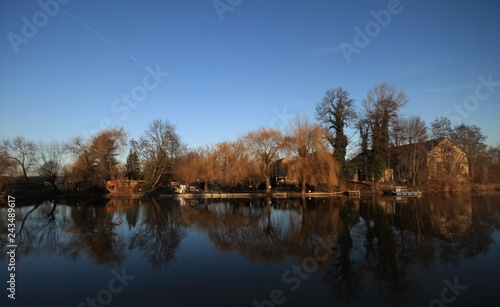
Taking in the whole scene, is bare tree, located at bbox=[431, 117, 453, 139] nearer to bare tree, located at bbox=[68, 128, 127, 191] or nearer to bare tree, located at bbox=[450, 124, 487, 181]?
bare tree, located at bbox=[450, 124, 487, 181]

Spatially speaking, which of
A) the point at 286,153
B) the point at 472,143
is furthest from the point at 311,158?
the point at 472,143

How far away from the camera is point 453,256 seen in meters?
10.6

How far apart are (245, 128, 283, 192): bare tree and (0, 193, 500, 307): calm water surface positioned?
2315 centimetres

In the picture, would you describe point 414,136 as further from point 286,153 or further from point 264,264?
point 264,264

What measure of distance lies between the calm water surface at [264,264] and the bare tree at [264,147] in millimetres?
23151

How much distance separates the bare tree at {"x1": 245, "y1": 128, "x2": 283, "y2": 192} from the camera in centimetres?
4097

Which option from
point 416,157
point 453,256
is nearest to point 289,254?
point 453,256

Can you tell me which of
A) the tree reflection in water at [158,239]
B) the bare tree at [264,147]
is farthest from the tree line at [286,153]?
the tree reflection in water at [158,239]

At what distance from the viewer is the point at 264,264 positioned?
34.2 feet

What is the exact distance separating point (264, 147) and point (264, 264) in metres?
31.4

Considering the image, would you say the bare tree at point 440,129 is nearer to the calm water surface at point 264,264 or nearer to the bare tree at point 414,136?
the bare tree at point 414,136

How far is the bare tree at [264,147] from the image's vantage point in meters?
41.0

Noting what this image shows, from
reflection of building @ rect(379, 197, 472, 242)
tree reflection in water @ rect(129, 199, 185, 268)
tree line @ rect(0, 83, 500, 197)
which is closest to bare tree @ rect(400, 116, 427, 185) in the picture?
tree line @ rect(0, 83, 500, 197)

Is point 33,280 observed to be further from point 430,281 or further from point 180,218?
point 180,218
